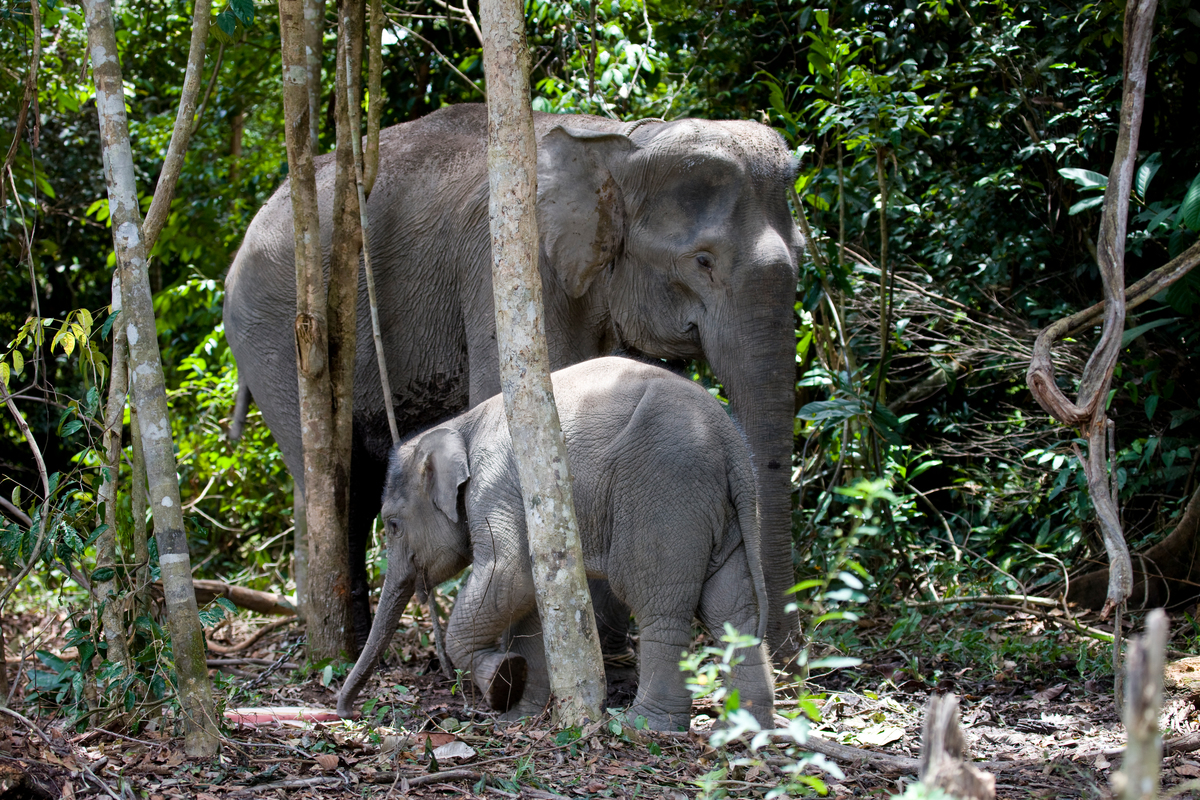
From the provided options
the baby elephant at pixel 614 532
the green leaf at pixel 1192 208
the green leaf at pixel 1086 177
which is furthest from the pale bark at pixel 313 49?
the green leaf at pixel 1192 208

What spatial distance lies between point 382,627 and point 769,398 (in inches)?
75.1

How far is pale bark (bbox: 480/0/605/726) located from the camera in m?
3.65

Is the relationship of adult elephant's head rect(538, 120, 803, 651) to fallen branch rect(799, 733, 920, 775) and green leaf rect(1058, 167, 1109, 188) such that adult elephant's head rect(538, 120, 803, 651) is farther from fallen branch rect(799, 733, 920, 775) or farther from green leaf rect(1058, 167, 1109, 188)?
green leaf rect(1058, 167, 1109, 188)

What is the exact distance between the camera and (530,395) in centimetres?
366

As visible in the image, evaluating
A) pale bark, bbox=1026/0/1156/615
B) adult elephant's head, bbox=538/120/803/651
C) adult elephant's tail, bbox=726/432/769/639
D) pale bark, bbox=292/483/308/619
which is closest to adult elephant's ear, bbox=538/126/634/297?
adult elephant's head, bbox=538/120/803/651

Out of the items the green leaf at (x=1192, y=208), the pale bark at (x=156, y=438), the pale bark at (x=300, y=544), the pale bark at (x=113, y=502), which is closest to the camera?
the pale bark at (x=156, y=438)

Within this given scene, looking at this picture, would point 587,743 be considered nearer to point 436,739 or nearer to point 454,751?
point 454,751

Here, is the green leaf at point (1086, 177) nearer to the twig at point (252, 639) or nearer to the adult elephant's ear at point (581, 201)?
the adult elephant's ear at point (581, 201)

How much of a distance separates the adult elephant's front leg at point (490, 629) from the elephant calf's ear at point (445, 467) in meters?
0.29

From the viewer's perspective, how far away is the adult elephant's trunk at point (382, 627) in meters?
4.39

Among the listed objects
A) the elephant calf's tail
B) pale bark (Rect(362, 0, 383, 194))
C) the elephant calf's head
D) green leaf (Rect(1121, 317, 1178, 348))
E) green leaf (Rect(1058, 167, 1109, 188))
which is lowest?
the elephant calf's head

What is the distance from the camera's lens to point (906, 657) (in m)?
5.32

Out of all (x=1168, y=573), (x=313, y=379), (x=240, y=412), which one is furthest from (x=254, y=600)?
(x=1168, y=573)

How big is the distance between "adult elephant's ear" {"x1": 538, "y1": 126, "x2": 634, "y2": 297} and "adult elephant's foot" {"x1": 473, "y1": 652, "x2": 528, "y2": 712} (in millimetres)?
1892
